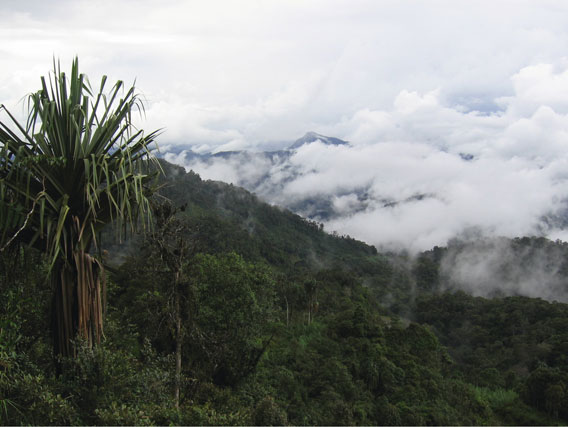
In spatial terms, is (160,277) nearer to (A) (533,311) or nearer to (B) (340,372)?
(B) (340,372)

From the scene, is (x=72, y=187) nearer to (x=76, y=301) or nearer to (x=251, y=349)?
(x=76, y=301)

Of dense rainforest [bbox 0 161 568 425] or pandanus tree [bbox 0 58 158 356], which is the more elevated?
pandanus tree [bbox 0 58 158 356]

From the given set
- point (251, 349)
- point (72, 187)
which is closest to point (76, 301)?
point (72, 187)

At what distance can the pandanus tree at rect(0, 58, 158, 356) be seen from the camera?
3732 millimetres

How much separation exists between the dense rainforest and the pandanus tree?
9.7 inches

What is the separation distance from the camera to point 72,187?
3930 millimetres

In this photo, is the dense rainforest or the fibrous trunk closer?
the fibrous trunk

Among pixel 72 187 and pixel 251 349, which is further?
pixel 251 349

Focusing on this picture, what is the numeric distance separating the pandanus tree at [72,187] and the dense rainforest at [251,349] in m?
0.25

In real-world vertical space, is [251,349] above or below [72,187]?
below

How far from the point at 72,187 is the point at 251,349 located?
12.9m

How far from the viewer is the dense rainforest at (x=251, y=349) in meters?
4.23

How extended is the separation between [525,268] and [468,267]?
48.2 ft

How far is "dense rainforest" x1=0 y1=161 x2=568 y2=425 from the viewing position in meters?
4.23
